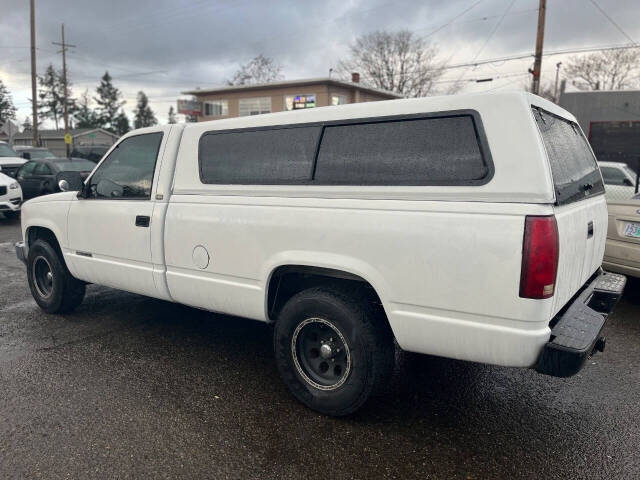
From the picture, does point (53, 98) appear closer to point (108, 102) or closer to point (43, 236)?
point (108, 102)

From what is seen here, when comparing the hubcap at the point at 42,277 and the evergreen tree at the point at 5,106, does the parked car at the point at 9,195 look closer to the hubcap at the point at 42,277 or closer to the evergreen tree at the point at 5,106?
the hubcap at the point at 42,277

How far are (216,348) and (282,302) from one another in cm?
108

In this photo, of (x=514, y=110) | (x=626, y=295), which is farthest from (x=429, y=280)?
A: (x=626, y=295)

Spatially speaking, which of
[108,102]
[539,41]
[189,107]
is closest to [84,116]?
[108,102]

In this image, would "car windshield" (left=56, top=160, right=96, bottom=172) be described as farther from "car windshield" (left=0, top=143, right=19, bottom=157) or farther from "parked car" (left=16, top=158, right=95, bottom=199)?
"car windshield" (left=0, top=143, right=19, bottom=157)

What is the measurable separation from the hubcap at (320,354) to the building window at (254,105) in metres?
31.8

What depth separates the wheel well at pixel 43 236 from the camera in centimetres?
518

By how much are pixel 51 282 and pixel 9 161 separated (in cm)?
1307

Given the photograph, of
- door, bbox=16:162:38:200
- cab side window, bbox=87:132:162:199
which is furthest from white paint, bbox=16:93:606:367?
door, bbox=16:162:38:200

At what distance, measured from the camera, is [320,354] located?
3.30 m

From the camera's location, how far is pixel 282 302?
3.68 metres

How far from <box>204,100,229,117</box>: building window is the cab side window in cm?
3296

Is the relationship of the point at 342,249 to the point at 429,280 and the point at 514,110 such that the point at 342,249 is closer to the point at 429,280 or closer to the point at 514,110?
the point at 429,280

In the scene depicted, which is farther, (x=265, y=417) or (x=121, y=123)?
(x=121, y=123)
